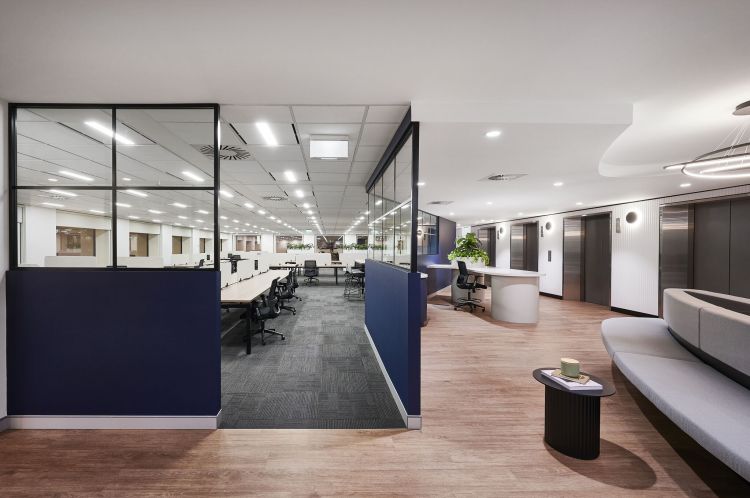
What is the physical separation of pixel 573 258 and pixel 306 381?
29.1 ft

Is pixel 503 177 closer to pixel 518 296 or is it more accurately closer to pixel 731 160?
pixel 731 160

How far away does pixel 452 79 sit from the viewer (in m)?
2.34

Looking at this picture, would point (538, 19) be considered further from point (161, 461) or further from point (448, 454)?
point (161, 461)

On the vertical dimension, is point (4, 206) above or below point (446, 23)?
below

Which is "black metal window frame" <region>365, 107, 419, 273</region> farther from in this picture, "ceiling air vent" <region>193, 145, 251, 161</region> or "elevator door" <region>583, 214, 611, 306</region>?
"elevator door" <region>583, 214, 611, 306</region>

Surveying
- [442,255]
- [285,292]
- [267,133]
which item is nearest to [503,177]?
[267,133]

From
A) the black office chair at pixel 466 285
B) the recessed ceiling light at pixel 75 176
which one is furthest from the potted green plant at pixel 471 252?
the recessed ceiling light at pixel 75 176

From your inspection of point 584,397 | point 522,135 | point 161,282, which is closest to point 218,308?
point 161,282

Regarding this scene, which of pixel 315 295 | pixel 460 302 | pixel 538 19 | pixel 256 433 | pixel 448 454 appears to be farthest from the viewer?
pixel 315 295

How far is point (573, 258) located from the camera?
9281mm

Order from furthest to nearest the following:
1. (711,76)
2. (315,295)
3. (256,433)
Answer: (315,295)
(256,433)
(711,76)

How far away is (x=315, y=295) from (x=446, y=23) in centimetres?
904

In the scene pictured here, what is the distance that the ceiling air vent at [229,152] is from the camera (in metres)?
3.84

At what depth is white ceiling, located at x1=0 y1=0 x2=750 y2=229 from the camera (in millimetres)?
1677
